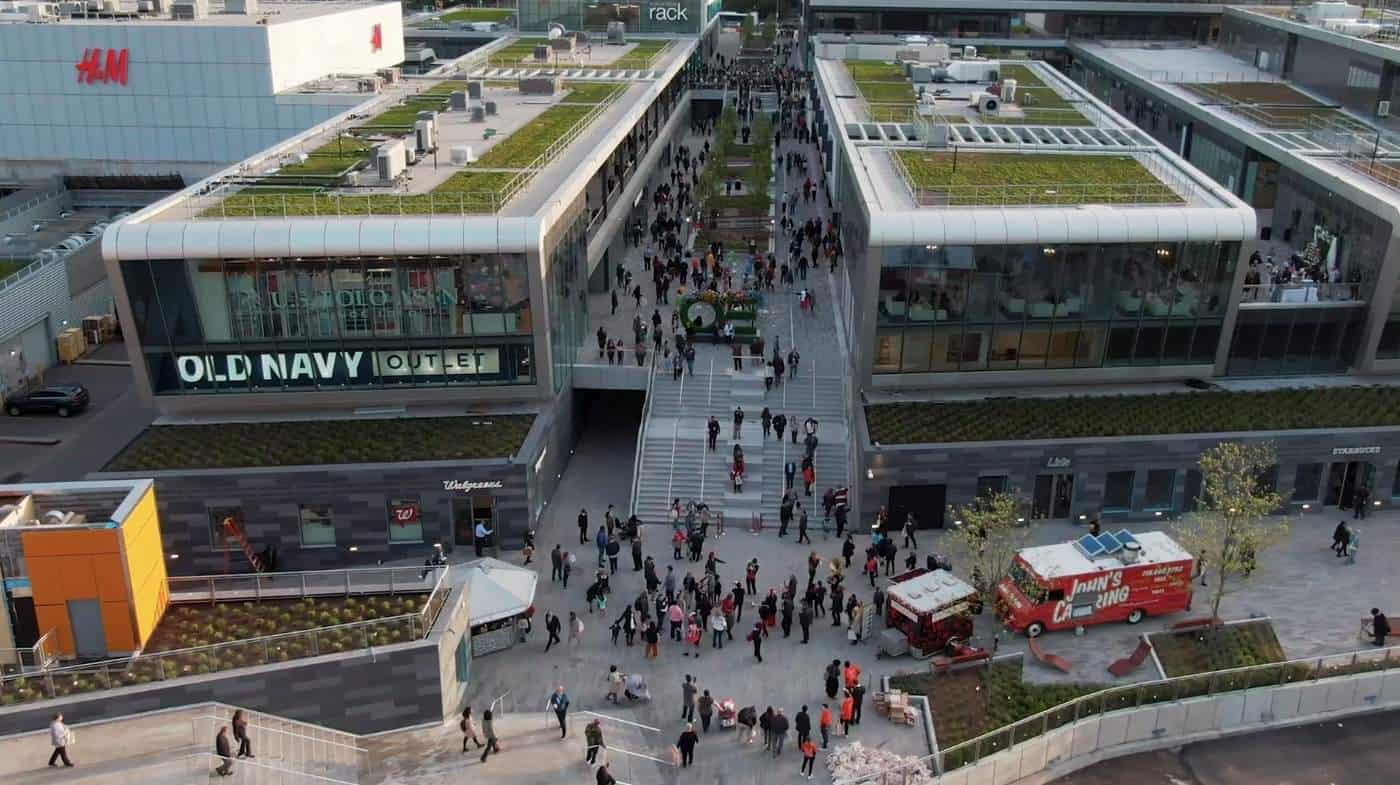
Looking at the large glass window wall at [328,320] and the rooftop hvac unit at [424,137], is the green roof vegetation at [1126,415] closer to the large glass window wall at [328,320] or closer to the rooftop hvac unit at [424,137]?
the large glass window wall at [328,320]

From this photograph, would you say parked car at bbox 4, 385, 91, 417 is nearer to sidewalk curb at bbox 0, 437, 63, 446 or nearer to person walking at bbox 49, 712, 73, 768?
sidewalk curb at bbox 0, 437, 63, 446

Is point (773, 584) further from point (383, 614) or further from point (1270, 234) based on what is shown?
point (1270, 234)

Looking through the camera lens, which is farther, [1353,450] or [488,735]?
[1353,450]

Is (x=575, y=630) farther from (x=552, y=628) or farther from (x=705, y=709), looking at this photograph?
(x=705, y=709)

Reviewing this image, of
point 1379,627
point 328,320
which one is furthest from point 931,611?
point 328,320

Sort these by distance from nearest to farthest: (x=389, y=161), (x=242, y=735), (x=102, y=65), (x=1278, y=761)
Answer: (x=242, y=735), (x=1278, y=761), (x=389, y=161), (x=102, y=65)

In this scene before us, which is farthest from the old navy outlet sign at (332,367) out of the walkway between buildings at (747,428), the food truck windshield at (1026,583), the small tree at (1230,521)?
the small tree at (1230,521)
